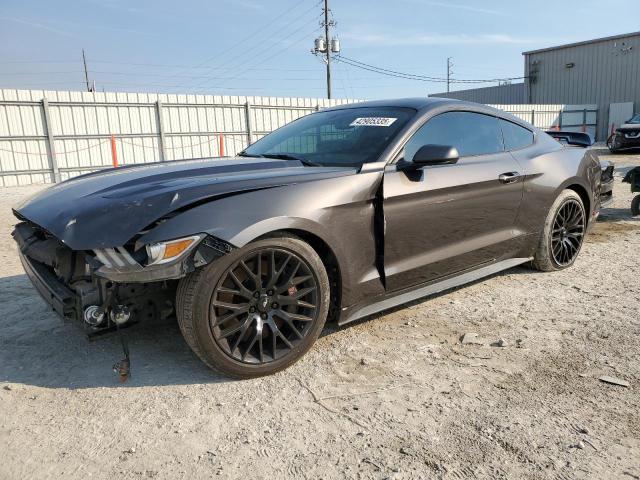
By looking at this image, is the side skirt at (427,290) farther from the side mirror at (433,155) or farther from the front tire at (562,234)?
the side mirror at (433,155)

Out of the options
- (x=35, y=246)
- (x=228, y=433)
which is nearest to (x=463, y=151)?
(x=228, y=433)

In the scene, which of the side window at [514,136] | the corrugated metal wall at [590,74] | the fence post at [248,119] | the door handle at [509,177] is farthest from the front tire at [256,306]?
the corrugated metal wall at [590,74]

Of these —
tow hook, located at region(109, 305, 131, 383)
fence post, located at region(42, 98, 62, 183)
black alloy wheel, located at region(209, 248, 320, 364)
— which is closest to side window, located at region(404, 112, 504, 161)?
black alloy wheel, located at region(209, 248, 320, 364)

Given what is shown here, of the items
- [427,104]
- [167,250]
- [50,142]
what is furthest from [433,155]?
[50,142]

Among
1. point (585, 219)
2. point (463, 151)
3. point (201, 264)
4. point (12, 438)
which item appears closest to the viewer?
point (12, 438)

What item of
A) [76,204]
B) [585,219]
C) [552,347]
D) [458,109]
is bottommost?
[552,347]

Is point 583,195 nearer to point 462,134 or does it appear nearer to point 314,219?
point 462,134

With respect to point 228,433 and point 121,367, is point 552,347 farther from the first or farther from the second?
point 121,367

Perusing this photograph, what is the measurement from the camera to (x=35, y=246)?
287cm

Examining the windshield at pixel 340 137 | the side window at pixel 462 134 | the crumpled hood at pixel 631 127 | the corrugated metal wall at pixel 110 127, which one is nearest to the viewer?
the windshield at pixel 340 137

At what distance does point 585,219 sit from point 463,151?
1832 mm

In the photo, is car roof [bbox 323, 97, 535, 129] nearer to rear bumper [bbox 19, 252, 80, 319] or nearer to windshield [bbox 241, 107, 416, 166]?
windshield [bbox 241, 107, 416, 166]

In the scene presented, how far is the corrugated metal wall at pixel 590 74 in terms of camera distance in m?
29.5

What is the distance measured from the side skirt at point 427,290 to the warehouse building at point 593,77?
94.8 feet
